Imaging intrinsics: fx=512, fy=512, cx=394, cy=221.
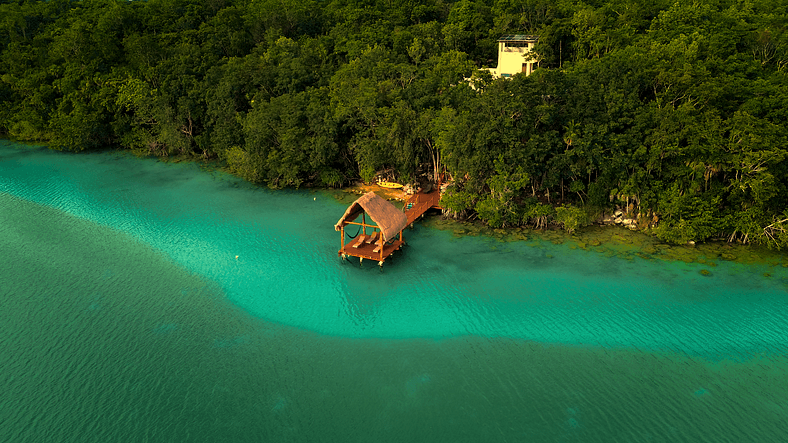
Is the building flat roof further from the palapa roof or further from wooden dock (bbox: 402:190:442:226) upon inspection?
the palapa roof

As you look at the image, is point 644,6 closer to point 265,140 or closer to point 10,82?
point 265,140

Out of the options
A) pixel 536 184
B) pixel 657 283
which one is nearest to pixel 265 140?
pixel 536 184

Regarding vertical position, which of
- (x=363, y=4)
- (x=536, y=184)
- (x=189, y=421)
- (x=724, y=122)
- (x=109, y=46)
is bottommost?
(x=189, y=421)

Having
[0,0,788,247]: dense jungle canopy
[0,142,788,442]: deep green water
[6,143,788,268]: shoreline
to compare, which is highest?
[0,0,788,247]: dense jungle canopy

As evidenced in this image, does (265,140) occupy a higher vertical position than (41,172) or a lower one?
higher

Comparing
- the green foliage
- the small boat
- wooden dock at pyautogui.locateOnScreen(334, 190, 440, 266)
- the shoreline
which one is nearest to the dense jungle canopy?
the green foliage

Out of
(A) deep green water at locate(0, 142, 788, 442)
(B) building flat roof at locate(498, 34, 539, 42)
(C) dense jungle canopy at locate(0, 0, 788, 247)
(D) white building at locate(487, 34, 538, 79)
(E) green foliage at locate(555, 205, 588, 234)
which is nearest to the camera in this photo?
(A) deep green water at locate(0, 142, 788, 442)

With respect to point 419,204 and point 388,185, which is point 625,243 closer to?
point 419,204
